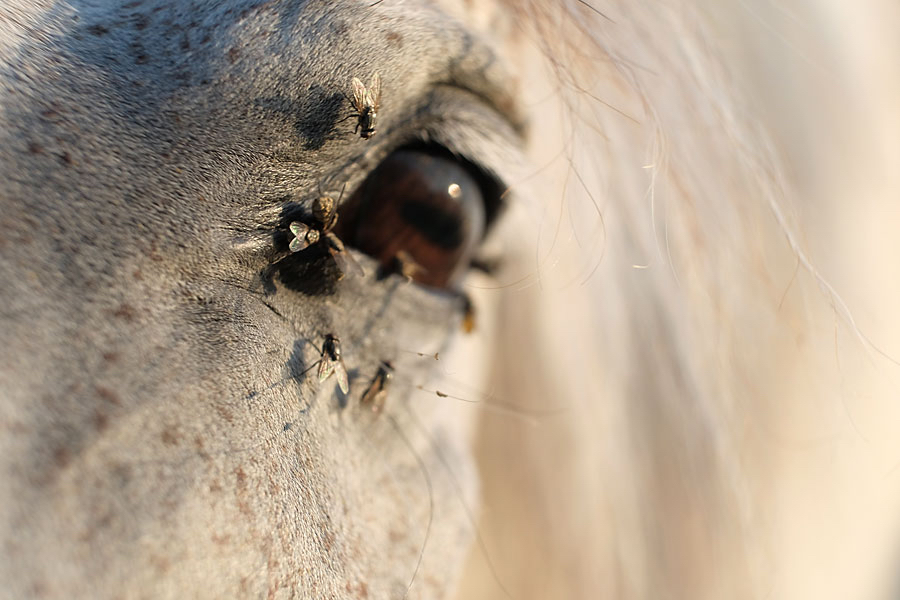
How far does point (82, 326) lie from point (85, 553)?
0.56 feet

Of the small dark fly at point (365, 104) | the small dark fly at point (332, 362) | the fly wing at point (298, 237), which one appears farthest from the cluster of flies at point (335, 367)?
the small dark fly at point (365, 104)

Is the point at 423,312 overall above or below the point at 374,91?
below

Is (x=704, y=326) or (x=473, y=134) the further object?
(x=704, y=326)

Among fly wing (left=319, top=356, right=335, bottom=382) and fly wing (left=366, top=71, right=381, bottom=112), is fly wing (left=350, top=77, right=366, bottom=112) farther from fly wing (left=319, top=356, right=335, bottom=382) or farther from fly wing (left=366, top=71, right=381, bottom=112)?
fly wing (left=319, top=356, right=335, bottom=382)

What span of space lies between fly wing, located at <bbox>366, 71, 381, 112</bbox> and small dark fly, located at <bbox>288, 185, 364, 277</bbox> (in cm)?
10

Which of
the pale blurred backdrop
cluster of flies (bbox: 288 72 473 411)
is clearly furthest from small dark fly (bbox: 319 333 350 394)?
the pale blurred backdrop

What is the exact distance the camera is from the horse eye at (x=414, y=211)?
77 centimetres

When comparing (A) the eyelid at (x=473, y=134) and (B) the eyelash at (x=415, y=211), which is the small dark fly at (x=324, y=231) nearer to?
(B) the eyelash at (x=415, y=211)

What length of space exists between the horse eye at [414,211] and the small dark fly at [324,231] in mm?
60

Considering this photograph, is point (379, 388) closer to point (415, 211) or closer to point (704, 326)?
point (415, 211)

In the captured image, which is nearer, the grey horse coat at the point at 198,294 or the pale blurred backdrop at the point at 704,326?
the grey horse coat at the point at 198,294

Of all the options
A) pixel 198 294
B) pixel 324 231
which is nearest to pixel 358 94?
pixel 324 231

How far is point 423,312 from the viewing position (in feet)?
2.74

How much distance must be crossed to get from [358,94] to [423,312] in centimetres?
28
